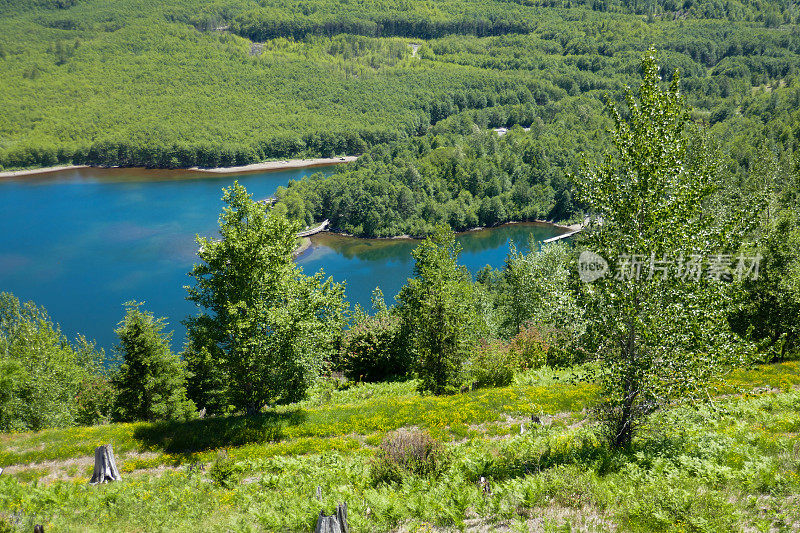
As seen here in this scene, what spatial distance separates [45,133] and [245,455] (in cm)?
20805

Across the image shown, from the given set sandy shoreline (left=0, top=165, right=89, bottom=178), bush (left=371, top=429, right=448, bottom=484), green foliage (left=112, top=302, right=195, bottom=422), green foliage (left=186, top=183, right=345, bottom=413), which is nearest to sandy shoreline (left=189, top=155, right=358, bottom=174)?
sandy shoreline (left=0, top=165, right=89, bottom=178)

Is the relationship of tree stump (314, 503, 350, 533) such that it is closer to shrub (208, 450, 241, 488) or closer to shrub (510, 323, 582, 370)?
shrub (208, 450, 241, 488)

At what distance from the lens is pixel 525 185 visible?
398 ft

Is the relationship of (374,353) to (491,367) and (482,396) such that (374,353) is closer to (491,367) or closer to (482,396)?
(491,367)

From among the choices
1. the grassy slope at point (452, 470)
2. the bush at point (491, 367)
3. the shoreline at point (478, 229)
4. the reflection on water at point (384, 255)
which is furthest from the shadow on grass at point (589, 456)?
the shoreline at point (478, 229)

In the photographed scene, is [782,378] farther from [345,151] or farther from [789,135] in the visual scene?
[345,151]

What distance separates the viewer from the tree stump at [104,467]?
17.0 metres

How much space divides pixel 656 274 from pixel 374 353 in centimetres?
2575

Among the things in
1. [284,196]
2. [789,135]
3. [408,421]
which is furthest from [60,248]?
[789,135]

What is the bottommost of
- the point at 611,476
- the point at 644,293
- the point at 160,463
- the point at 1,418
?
the point at 1,418

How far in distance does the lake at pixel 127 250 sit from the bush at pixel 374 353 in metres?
40.8

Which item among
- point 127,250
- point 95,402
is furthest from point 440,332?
point 127,250

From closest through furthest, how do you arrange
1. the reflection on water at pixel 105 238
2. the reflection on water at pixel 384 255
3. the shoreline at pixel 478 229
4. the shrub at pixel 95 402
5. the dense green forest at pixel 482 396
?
the dense green forest at pixel 482 396 → the shrub at pixel 95 402 → the reflection on water at pixel 105 238 → the reflection on water at pixel 384 255 → the shoreline at pixel 478 229

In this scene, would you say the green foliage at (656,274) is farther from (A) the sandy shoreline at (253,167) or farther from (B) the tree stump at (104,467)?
(A) the sandy shoreline at (253,167)
